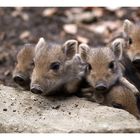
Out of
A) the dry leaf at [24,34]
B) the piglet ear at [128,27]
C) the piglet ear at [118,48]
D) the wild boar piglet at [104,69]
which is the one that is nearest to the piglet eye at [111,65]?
the wild boar piglet at [104,69]

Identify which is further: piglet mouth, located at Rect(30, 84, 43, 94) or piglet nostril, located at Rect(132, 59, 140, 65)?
piglet nostril, located at Rect(132, 59, 140, 65)

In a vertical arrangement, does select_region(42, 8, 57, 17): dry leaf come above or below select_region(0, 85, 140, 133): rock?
above

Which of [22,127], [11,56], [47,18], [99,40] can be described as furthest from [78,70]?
[47,18]

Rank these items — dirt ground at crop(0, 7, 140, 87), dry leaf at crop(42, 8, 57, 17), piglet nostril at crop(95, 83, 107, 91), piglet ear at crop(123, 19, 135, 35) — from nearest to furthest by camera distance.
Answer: piglet nostril at crop(95, 83, 107, 91), piglet ear at crop(123, 19, 135, 35), dirt ground at crop(0, 7, 140, 87), dry leaf at crop(42, 8, 57, 17)

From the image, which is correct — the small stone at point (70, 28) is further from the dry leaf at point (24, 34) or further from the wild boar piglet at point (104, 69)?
the wild boar piglet at point (104, 69)

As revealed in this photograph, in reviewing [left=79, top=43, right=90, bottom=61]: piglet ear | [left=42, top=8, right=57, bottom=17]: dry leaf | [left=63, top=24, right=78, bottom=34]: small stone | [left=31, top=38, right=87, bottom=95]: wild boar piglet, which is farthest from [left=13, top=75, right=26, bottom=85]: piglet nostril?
[left=42, top=8, right=57, bottom=17]: dry leaf

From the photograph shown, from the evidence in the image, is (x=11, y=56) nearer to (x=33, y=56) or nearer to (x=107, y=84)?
(x=33, y=56)

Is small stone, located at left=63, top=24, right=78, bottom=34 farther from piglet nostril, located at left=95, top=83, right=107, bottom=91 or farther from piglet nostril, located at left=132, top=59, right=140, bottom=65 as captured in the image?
piglet nostril, located at left=95, top=83, right=107, bottom=91
